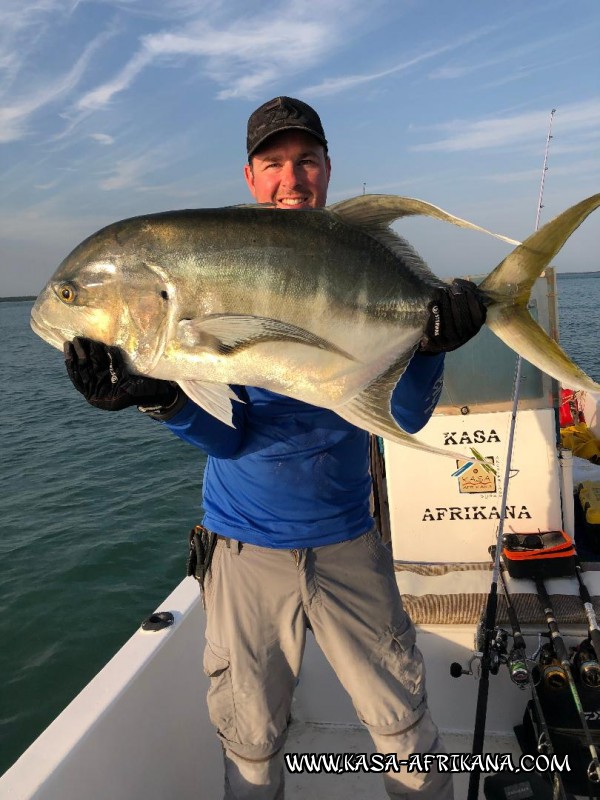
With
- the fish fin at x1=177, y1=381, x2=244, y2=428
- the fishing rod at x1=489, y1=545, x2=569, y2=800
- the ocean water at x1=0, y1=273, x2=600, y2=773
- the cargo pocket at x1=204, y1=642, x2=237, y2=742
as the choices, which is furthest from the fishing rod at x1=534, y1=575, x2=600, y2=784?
the ocean water at x1=0, y1=273, x2=600, y2=773

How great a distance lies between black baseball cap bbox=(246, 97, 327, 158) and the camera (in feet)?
8.22

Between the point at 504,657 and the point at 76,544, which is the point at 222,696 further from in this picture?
the point at 76,544

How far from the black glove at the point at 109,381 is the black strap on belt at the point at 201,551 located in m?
0.70

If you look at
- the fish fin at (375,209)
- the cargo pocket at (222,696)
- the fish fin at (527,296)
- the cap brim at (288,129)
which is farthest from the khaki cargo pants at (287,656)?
the cap brim at (288,129)

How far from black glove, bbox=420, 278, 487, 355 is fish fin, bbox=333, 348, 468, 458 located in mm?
151

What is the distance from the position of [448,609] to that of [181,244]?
274cm

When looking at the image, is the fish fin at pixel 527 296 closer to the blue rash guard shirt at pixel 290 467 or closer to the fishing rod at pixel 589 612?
the blue rash guard shirt at pixel 290 467

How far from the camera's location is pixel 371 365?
1912 millimetres

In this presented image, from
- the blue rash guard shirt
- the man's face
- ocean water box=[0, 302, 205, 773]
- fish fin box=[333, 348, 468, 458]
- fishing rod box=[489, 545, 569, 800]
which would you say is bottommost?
ocean water box=[0, 302, 205, 773]

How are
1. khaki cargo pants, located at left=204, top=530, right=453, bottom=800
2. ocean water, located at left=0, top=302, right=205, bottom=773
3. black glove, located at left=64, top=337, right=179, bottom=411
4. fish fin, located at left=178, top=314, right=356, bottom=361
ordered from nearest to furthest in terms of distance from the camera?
1. fish fin, located at left=178, top=314, right=356, bottom=361
2. black glove, located at left=64, top=337, right=179, bottom=411
3. khaki cargo pants, located at left=204, top=530, right=453, bottom=800
4. ocean water, located at left=0, top=302, right=205, bottom=773

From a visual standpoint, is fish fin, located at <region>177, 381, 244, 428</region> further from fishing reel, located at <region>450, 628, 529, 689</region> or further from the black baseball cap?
fishing reel, located at <region>450, 628, 529, 689</region>

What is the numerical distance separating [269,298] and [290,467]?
33.8 inches

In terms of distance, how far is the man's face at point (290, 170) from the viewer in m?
2.55

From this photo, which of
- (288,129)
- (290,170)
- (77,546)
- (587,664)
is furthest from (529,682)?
(77,546)
